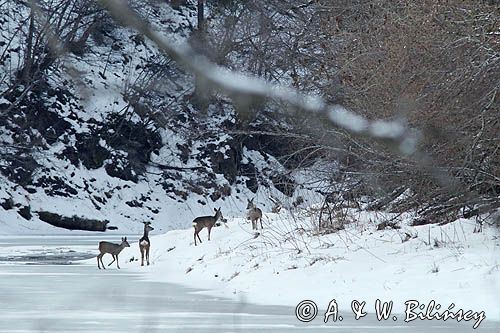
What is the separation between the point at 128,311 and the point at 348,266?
3.78 meters

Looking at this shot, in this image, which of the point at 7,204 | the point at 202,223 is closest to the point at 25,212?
the point at 7,204

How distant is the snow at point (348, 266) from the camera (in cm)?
1168

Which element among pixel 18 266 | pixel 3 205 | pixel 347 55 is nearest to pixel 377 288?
pixel 347 55

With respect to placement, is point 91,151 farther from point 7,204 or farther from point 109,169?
point 7,204

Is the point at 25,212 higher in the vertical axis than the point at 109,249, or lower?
higher

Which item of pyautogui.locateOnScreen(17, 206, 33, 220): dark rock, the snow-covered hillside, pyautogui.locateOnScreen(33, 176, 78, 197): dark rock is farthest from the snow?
pyautogui.locateOnScreen(33, 176, 78, 197): dark rock

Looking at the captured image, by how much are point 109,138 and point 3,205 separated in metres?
7.08

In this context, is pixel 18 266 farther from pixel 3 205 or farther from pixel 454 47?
pixel 3 205

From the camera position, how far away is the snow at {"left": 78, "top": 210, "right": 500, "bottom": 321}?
11680mm

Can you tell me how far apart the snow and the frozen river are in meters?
0.72

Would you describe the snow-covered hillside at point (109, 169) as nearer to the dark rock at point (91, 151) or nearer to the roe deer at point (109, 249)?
the dark rock at point (91, 151)

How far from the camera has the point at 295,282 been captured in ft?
44.2

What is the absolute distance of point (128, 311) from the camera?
10844 mm

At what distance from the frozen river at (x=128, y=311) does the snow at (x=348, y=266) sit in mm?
721
